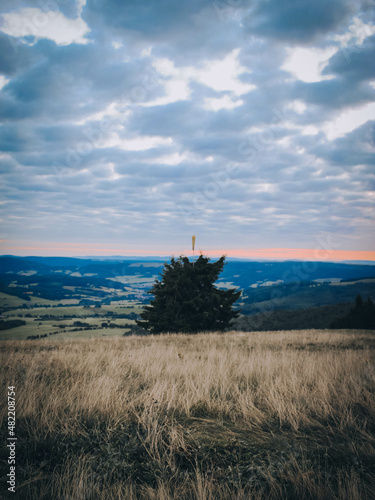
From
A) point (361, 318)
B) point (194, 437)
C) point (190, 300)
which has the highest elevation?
point (194, 437)

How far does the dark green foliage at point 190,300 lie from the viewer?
2527 cm

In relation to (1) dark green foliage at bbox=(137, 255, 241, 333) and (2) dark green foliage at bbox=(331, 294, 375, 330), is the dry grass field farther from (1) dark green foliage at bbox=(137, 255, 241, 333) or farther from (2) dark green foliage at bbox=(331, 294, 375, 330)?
(2) dark green foliage at bbox=(331, 294, 375, 330)

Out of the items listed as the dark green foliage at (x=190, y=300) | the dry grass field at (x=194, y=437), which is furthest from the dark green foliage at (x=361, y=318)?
the dry grass field at (x=194, y=437)

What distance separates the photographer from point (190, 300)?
25141mm

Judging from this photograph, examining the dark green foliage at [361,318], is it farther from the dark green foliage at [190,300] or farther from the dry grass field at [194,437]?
the dry grass field at [194,437]

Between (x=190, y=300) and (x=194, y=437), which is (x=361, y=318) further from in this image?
(x=194, y=437)

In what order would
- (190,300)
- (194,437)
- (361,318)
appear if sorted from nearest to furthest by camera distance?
(194,437) → (190,300) → (361,318)

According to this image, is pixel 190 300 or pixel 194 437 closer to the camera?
pixel 194 437

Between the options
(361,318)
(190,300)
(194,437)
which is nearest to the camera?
(194,437)

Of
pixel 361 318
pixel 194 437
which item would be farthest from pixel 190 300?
pixel 361 318

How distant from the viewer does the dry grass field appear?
2.46 meters

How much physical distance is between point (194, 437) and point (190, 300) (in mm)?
21997

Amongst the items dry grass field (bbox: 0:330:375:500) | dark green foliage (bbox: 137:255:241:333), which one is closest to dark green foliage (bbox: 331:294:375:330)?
dark green foliage (bbox: 137:255:241:333)

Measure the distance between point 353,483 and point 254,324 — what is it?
56.7m
